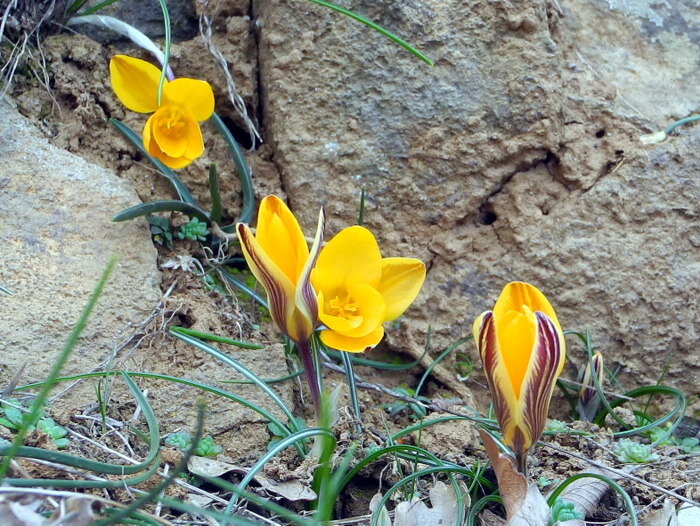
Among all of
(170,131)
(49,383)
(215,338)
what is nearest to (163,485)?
(49,383)

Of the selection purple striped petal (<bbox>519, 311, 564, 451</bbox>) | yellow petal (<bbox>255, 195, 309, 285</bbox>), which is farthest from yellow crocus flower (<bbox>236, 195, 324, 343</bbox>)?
purple striped petal (<bbox>519, 311, 564, 451</bbox>)

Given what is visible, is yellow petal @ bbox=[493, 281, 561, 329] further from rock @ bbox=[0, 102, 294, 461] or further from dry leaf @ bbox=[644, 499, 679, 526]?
rock @ bbox=[0, 102, 294, 461]

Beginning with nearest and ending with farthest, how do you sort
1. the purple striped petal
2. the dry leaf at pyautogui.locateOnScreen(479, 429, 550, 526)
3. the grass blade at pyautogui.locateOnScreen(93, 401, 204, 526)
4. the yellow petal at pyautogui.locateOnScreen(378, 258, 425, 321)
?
the grass blade at pyautogui.locateOnScreen(93, 401, 204, 526)
the purple striped petal
the dry leaf at pyautogui.locateOnScreen(479, 429, 550, 526)
the yellow petal at pyautogui.locateOnScreen(378, 258, 425, 321)

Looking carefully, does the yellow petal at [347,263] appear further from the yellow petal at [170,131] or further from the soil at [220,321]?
the yellow petal at [170,131]

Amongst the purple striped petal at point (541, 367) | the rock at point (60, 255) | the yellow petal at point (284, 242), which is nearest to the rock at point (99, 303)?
the rock at point (60, 255)

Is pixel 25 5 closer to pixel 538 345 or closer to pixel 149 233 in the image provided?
pixel 149 233

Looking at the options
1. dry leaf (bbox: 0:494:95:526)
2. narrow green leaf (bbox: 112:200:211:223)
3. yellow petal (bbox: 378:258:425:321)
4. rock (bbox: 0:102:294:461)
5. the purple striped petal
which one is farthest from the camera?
narrow green leaf (bbox: 112:200:211:223)

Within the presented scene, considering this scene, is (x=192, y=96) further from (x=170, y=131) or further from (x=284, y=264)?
(x=284, y=264)
